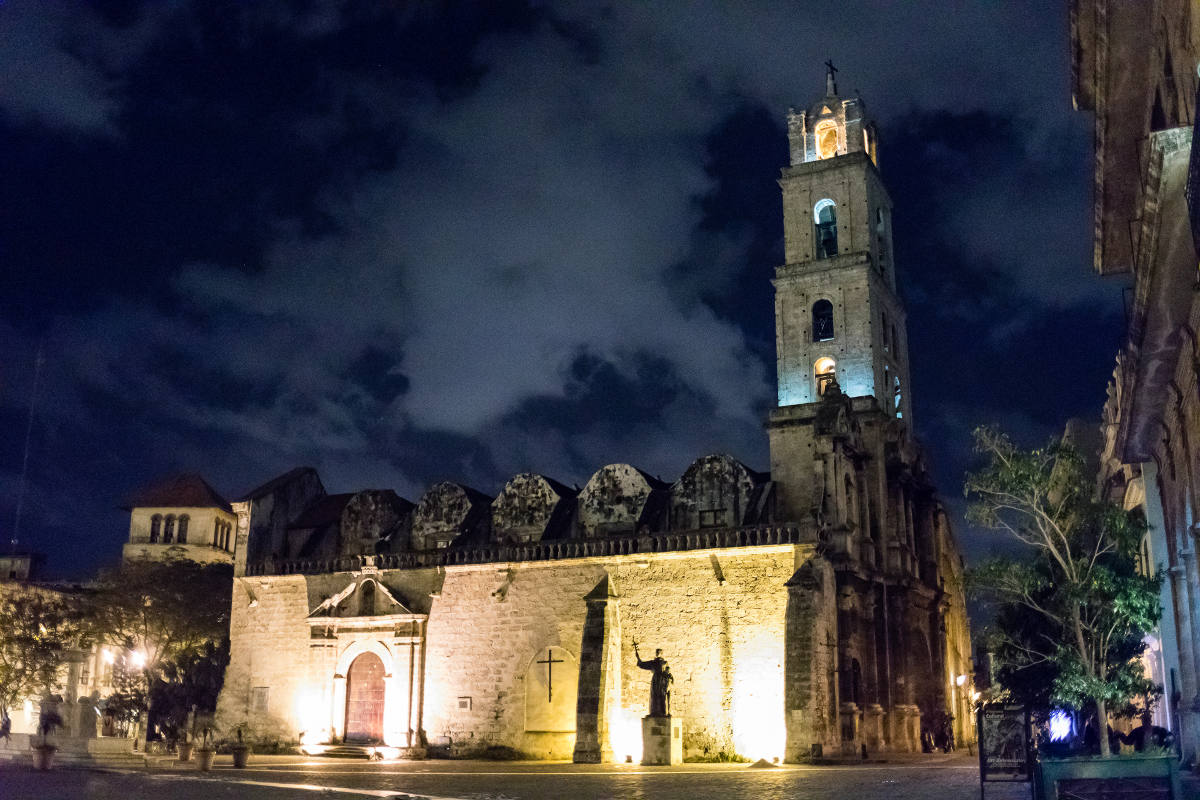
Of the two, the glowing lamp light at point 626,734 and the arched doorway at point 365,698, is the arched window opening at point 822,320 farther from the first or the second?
the arched doorway at point 365,698

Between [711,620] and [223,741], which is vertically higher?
[711,620]

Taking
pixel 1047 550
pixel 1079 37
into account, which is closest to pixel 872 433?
pixel 1047 550

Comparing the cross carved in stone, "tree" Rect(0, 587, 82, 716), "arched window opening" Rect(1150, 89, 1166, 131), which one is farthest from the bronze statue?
"tree" Rect(0, 587, 82, 716)

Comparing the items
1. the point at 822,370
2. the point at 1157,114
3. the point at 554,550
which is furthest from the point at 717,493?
the point at 1157,114

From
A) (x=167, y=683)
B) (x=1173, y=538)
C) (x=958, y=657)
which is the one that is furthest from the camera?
(x=958, y=657)

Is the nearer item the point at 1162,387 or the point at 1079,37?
the point at 1079,37

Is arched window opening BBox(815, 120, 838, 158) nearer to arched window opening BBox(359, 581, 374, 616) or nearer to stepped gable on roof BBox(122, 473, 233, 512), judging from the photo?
arched window opening BBox(359, 581, 374, 616)

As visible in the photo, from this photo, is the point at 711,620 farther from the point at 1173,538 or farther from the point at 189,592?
the point at 189,592

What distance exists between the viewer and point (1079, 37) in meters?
13.3

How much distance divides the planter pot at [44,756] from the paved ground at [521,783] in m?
0.29

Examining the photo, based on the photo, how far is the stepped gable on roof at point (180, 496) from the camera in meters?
49.1

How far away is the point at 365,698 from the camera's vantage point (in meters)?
32.2

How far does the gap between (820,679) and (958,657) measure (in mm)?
16122

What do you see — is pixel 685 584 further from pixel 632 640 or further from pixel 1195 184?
pixel 1195 184
